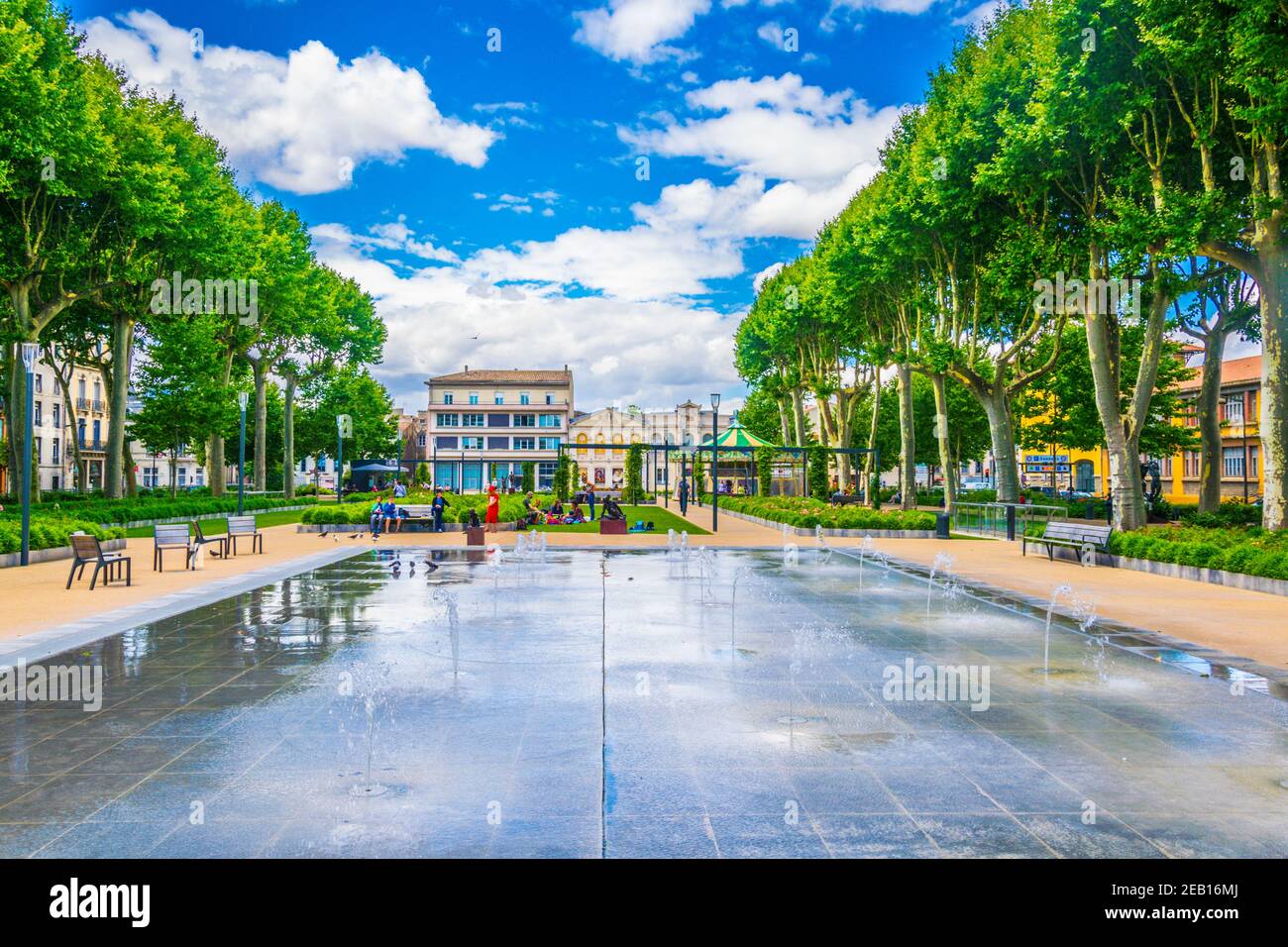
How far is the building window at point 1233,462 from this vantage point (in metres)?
56.7

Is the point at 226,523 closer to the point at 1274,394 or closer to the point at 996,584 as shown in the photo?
the point at 996,584

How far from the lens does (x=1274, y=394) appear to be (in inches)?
699

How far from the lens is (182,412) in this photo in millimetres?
39375

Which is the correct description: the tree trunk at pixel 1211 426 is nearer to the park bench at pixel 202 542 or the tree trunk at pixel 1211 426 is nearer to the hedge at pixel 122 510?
the park bench at pixel 202 542

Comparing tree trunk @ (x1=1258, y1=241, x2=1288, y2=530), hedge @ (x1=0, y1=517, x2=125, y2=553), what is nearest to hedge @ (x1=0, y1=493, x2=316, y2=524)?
hedge @ (x1=0, y1=517, x2=125, y2=553)

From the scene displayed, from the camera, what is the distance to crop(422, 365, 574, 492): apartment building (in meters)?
99.7

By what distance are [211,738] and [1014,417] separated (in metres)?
48.1

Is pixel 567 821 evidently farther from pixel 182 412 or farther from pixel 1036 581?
pixel 182 412

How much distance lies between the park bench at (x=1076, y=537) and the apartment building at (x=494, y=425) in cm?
8037

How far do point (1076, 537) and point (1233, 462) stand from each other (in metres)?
47.1

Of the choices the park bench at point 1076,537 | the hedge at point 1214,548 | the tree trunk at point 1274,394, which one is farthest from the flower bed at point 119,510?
the tree trunk at point 1274,394

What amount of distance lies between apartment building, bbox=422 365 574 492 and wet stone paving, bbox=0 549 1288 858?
89.5 meters
